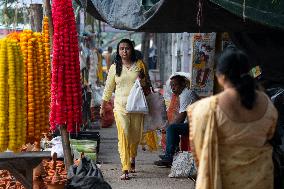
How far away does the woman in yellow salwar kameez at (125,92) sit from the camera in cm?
945

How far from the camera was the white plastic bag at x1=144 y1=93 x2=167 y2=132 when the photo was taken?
9.75 meters

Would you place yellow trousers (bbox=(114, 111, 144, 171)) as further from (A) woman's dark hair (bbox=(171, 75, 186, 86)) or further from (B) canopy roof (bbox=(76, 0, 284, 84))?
(B) canopy roof (bbox=(76, 0, 284, 84))

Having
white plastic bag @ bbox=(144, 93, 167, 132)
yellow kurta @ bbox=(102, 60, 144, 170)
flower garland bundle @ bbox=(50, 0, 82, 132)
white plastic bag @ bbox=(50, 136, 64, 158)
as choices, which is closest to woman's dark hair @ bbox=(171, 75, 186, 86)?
white plastic bag @ bbox=(144, 93, 167, 132)

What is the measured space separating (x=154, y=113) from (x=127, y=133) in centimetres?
58

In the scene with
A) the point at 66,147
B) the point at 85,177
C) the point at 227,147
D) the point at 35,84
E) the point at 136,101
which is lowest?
the point at 85,177

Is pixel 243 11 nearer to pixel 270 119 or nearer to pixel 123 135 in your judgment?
pixel 270 119

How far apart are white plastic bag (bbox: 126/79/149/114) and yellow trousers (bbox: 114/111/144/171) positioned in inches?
7.6

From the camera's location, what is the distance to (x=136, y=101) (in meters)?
9.33

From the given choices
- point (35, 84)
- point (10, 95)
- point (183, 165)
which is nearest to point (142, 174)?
point (183, 165)

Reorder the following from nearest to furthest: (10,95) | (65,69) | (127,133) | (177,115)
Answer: (10,95), (65,69), (127,133), (177,115)

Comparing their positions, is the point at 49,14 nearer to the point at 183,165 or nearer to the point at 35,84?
the point at 35,84

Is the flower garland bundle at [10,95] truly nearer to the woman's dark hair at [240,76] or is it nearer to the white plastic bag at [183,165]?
the woman's dark hair at [240,76]

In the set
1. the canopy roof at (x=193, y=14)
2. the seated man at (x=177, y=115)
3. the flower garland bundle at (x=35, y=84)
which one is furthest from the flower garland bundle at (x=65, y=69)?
the seated man at (x=177, y=115)

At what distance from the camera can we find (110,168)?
1052 centimetres
